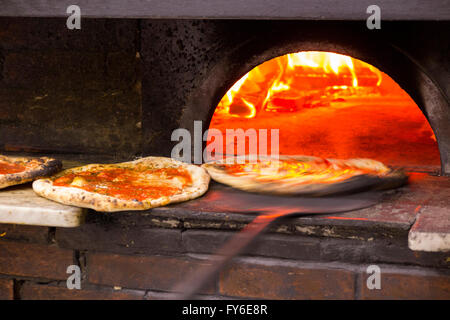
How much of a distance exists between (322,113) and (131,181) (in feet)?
7.02

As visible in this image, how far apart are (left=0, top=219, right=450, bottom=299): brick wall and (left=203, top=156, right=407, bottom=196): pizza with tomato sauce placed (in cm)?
29

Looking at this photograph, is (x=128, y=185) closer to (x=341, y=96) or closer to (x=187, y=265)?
(x=187, y=265)

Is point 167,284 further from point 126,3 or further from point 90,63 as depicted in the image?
point 90,63

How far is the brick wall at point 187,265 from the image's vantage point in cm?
175

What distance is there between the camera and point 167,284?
193 centimetres

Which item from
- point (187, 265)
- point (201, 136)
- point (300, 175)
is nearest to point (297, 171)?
point (300, 175)

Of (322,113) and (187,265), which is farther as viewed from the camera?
(322,113)

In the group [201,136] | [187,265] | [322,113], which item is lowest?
[187,265]

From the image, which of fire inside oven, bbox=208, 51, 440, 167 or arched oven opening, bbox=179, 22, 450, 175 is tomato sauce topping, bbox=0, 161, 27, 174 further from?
fire inside oven, bbox=208, 51, 440, 167

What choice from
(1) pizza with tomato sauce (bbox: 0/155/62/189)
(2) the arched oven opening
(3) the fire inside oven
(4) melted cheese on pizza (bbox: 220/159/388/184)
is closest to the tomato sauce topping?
(1) pizza with tomato sauce (bbox: 0/155/62/189)

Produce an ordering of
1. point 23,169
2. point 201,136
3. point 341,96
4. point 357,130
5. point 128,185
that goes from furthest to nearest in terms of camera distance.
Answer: point 341,96
point 357,130
point 201,136
point 23,169
point 128,185

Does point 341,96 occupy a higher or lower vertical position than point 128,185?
higher

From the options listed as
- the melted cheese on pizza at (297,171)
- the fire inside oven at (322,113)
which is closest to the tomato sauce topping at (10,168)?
the melted cheese on pizza at (297,171)

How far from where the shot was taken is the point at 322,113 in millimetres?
3820
